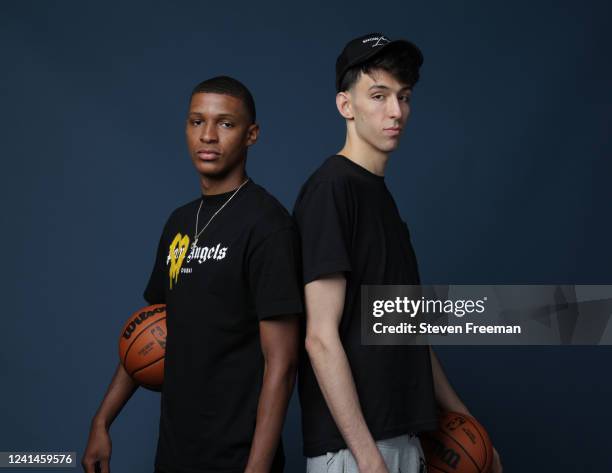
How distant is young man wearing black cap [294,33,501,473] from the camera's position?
174 centimetres

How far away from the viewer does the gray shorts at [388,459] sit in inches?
69.3

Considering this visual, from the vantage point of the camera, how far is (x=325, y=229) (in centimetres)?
178

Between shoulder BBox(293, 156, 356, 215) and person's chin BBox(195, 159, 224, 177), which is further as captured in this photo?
person's chin BBox(195, 159, 224, 177)

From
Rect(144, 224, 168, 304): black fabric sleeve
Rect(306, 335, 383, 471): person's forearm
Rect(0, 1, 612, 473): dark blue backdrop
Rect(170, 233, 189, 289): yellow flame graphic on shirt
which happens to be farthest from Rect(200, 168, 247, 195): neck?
Rect(0, 1, 612, 473): dark blue backdrop

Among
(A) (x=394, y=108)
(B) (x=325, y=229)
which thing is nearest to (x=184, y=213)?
(B) (x=325, y=229)

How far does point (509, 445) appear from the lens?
3328 mm

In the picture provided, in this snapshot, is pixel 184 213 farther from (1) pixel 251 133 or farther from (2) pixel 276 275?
(2) pixel 276 275

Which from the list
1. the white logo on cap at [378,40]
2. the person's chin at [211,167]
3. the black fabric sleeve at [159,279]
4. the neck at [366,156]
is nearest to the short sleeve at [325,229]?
the neck at [366,156]

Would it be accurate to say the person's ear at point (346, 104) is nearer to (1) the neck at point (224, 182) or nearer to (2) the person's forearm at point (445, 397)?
(1) the neck at point (224, 182)

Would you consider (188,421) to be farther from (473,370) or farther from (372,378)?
(473,370)

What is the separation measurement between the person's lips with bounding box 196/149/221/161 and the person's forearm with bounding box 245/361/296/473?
0.51 m

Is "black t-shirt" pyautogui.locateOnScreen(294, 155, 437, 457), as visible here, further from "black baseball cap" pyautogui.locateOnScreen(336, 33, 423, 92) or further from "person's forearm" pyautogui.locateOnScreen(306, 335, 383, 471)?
"black baseball cap" pyautogui.locateOnScreen(336, 33, 423, 92)

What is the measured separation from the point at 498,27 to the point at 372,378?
2.25 m

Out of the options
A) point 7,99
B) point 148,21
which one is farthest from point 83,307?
point 148,21
